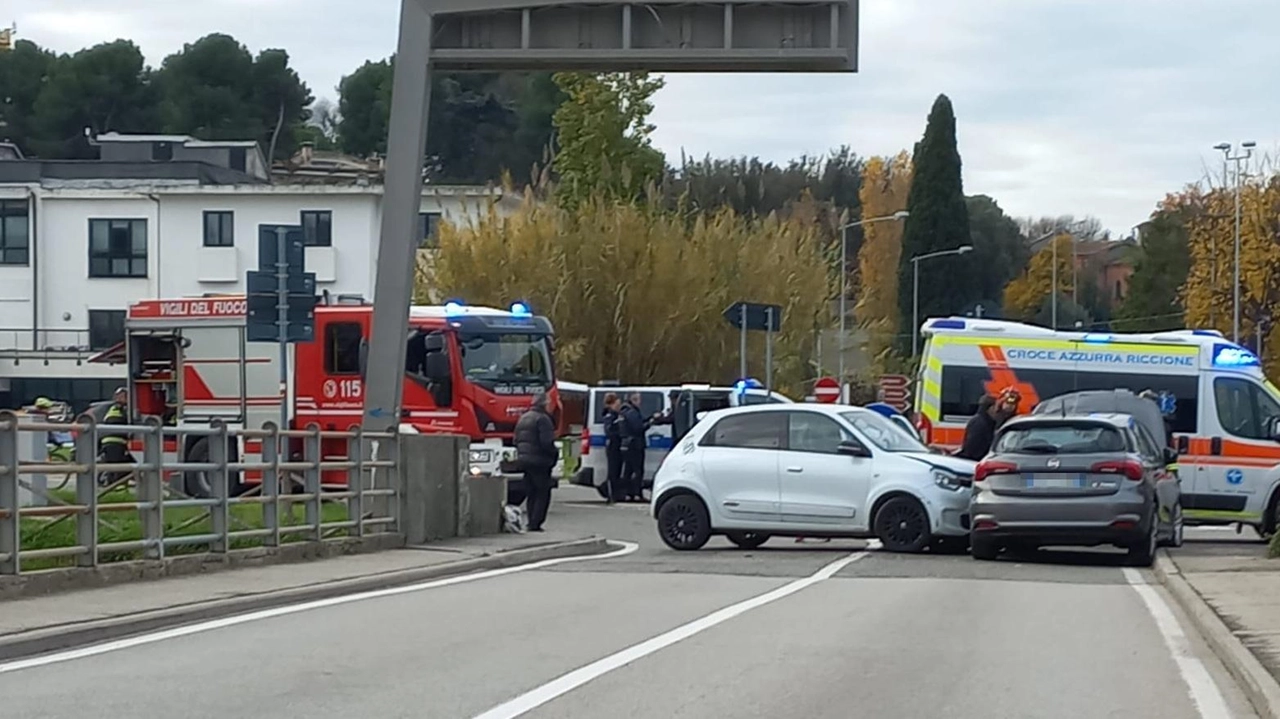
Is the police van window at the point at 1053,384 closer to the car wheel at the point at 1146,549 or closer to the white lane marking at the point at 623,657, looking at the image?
the car wheel at the point at 1146,549

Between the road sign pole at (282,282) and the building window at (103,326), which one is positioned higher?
the road sign pole at (282,282)

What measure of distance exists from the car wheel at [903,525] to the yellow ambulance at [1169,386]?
553 cm

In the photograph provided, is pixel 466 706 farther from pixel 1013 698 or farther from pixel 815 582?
pixel 815 582

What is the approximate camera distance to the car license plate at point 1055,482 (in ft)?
62.7

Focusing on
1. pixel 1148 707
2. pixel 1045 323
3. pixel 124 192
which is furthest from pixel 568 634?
pixel 1045 323

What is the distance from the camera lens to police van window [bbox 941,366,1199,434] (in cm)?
2562

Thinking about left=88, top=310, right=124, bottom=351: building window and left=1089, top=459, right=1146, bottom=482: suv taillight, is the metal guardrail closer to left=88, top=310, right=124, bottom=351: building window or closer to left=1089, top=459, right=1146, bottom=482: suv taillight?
left=1089, top=459, right=1146, bottom=482: suv taillight

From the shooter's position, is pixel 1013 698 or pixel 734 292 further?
pixel 734 292

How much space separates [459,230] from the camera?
4509 cm

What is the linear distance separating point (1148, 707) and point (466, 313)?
19.5 metres

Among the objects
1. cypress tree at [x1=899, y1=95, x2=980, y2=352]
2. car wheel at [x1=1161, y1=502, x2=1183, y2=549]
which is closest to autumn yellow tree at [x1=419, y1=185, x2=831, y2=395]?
car wheel at [x1=1161, y1=502, x2=1183, y2=549]

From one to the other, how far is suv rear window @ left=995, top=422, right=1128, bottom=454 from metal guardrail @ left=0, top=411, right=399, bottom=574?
6611mm

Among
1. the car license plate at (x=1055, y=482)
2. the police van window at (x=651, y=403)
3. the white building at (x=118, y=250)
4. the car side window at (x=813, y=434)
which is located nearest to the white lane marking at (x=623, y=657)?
the car license plate at (x=1055, y=482)

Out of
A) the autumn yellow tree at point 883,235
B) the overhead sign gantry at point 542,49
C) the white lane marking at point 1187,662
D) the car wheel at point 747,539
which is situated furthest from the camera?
the autumn yellow tree at point 883,235
